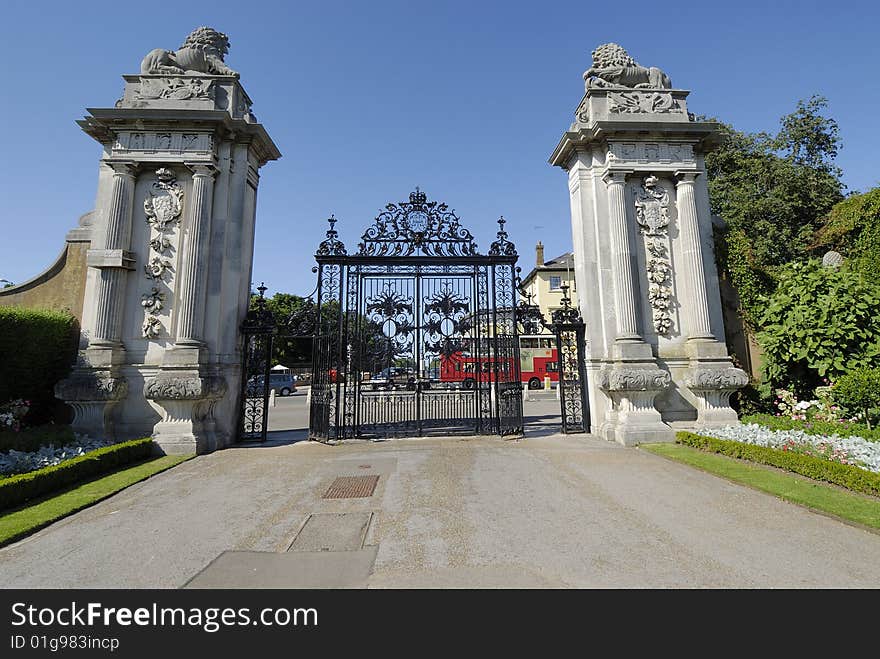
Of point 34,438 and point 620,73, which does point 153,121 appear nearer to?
point 34,438

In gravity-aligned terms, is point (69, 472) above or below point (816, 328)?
below

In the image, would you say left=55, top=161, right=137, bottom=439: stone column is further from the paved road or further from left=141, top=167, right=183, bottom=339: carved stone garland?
the paved road

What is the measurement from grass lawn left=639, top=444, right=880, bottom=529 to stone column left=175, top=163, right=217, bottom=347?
10770 mm

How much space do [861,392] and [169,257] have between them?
51.7ft

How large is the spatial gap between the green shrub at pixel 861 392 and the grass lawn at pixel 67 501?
13.9 meters

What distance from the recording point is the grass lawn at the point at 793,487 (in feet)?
16.3

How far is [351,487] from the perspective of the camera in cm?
668

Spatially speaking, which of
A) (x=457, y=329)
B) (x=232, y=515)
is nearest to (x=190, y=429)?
(x=232, y=515)

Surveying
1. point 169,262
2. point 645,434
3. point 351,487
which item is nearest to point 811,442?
point 645,434

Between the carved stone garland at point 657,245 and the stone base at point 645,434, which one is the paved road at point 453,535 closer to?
the stone base at point 645,434

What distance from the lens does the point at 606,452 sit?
9008 millimetres

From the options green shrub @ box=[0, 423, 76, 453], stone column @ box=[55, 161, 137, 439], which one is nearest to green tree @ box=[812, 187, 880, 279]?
stone column @ box=[55, 161, 137, 439]
